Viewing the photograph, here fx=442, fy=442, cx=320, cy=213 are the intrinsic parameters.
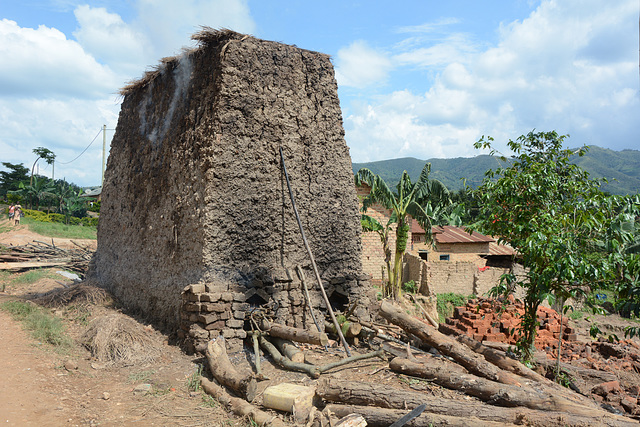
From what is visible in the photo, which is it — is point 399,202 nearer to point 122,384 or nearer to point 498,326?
point 498,326

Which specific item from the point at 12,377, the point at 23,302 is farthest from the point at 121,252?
the point at 12,377

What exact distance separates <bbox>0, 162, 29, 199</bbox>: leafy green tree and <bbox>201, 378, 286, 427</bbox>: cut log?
126 ft

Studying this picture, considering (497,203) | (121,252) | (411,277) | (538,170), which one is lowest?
(411,277)

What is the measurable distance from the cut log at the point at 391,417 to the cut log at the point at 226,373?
0.94m

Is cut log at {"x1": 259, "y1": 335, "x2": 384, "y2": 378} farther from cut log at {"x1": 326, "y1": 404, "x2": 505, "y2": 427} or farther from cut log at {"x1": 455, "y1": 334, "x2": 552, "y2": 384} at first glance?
cut log at {"x1": 455, "y1": 334, "x2": 552, "y2": 384}

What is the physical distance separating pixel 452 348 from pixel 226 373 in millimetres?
Answer: 2958

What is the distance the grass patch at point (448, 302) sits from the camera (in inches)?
669

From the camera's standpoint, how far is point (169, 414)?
4758 millimetres

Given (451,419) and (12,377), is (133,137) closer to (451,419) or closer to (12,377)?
(12,377)

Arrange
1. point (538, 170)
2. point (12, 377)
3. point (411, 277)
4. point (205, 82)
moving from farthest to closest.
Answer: point (411, 277) < point (205, 82) < point (538, 170) < point (12, 377)

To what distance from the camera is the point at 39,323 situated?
7383mm

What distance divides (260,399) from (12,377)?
3075mm

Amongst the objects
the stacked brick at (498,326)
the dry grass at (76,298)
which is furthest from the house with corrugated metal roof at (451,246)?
the dry grass at (76,298)

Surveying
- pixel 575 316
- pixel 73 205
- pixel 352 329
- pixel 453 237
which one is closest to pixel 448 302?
pixel 575 316
